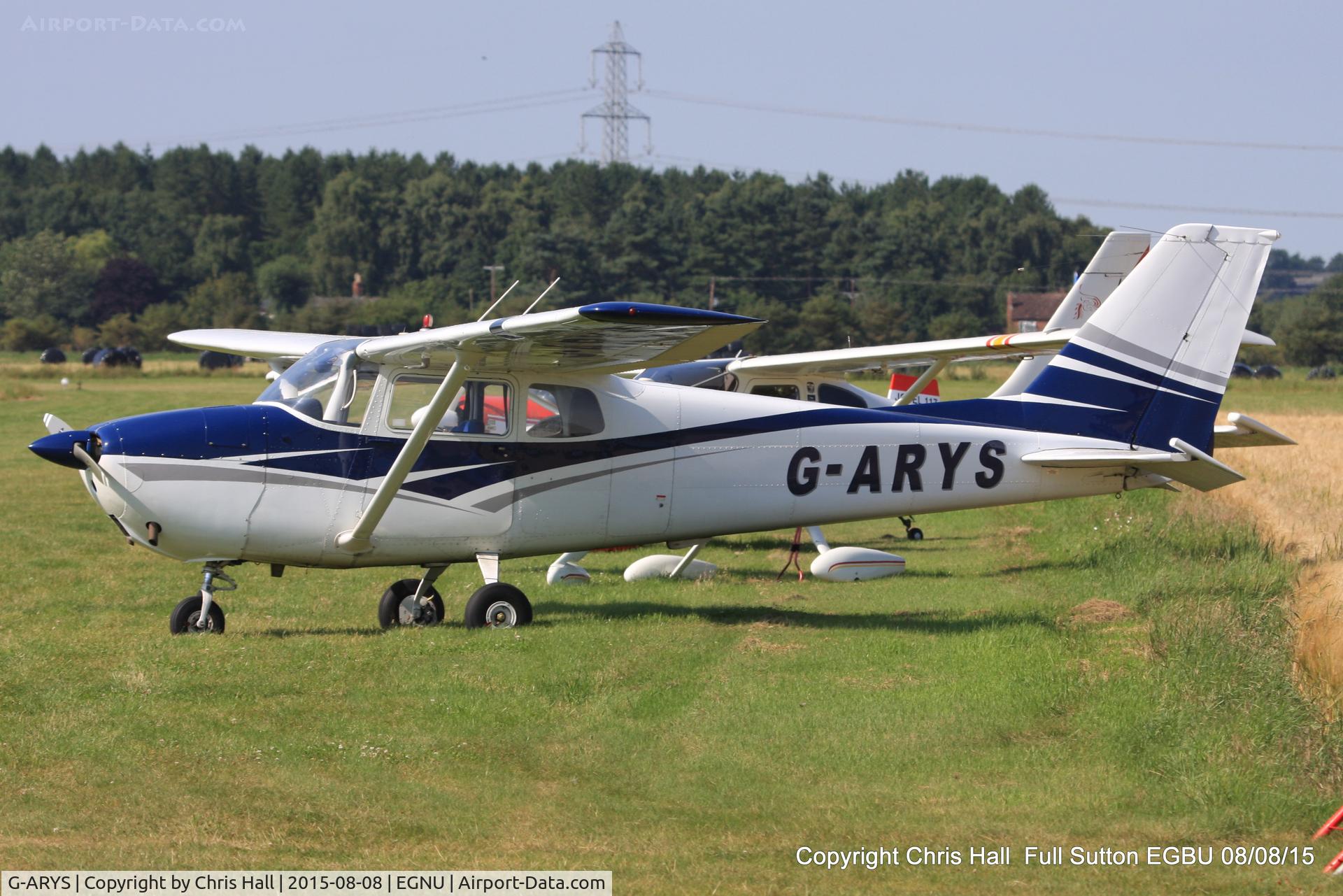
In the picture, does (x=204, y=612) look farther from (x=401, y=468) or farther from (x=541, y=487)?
(x=541, y=487)

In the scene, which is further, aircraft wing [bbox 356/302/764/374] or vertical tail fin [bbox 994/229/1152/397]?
vertical tail fin [bbox 994/229/1152/397]

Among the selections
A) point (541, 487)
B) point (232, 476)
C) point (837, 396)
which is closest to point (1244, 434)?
point (837, 396)

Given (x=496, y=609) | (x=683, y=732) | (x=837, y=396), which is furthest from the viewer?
(x=837, y=396)

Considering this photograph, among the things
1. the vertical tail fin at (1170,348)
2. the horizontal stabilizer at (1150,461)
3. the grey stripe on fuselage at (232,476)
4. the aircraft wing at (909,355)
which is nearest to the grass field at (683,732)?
the horizontal stabilizer at (1150,461)

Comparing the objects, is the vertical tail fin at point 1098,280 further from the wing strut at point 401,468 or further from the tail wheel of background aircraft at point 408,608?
the wing strut at point 401,468

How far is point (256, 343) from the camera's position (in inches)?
568

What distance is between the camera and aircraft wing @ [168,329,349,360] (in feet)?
47.0

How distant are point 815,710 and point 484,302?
79.7 m

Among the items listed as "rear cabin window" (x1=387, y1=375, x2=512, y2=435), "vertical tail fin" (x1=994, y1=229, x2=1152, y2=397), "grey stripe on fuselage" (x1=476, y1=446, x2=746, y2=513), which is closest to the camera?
"rear cabin window" (x1=387, y1=375, x2=512, y2=435)

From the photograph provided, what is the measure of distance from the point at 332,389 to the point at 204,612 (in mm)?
1764

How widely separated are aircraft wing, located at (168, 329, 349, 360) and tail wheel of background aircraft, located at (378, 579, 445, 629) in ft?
13.8

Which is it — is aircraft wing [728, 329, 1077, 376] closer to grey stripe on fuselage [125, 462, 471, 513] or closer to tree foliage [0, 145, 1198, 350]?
grey stripe on fuselage [125, 462, 471, 513]

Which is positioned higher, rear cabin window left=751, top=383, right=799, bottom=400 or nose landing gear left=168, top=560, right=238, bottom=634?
rear cabin window left=751, top=383, right=799, bottom=400

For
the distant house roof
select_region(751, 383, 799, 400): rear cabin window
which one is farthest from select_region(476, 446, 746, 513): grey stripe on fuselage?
the distant house roof
